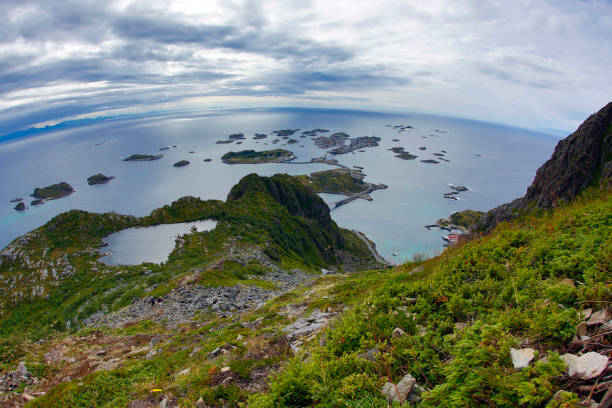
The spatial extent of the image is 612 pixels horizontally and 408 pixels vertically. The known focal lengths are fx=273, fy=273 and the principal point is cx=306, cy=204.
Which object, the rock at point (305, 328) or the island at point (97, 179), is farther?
the island at point (97, 179)

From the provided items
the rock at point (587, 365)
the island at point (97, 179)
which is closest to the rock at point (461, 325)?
the rock at point (587, 365)

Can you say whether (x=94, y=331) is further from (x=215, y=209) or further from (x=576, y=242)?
(x=215, y=209)

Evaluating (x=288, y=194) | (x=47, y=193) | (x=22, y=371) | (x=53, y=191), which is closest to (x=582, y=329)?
→ (x=22, y=371)

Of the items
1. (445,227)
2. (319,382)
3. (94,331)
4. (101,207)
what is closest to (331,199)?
(445,227)

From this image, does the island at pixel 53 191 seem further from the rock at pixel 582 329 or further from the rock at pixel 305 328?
the rock at pixel 582 329

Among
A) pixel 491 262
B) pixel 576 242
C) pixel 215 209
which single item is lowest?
pixel 215 209

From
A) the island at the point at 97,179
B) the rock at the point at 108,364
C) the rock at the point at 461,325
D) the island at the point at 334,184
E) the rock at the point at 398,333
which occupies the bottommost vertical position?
the island at the point at 334,184

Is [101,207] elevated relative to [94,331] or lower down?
lower down

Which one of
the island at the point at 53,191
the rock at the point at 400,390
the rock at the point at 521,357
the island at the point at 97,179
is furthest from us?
the island at the point at 97,179
